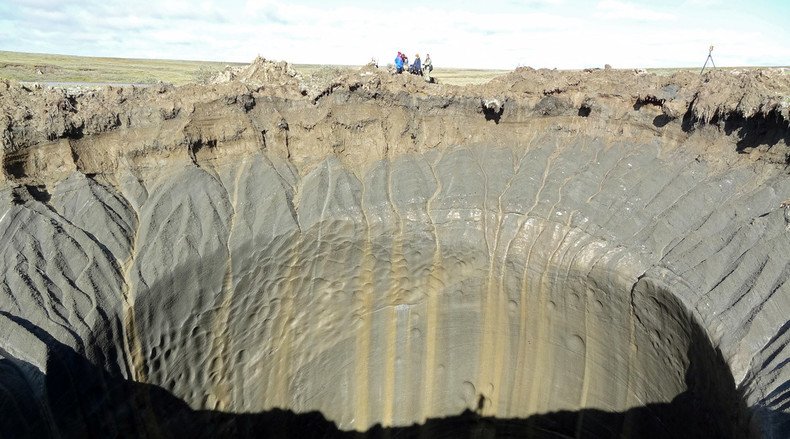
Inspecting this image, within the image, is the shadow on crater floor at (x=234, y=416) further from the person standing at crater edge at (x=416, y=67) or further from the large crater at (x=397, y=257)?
the person standing at crater edge at (x=416, y=67)

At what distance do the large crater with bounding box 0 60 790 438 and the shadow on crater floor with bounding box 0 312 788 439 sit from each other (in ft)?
0.13

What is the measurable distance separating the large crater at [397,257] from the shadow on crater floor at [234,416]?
40 millimetres

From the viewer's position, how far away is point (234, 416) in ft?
30.7

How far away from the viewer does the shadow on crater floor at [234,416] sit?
643 cm

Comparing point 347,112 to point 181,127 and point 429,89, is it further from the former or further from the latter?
point 181,127

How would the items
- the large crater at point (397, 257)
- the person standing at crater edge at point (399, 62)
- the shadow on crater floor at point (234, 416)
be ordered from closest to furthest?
the shadow on crater floor at point (234, 416)
the large crater at point (397, 257)
the person standing at crater edge at point (399, 62)

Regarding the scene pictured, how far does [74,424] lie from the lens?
6.96m

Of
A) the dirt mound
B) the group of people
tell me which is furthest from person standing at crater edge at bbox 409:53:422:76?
the dirt mound

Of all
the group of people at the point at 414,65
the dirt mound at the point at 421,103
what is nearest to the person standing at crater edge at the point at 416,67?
the group of people at the point at 414,65

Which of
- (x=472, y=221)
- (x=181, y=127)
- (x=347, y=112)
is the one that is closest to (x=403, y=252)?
(x=472, y=221)

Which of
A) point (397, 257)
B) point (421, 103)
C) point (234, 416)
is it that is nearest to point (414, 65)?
point (421, 103)

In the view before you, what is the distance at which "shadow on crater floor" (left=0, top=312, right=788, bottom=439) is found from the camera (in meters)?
6.43

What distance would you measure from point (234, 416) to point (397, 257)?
4.20m

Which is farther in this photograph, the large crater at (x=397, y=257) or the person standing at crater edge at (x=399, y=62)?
the person standing at crater edge at (x=399, y=62)
